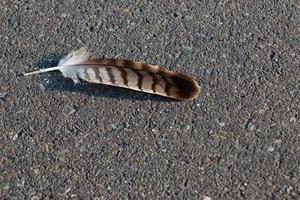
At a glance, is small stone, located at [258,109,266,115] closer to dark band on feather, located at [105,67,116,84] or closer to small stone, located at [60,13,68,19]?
dark band on feather, located at [105,67,116,84]

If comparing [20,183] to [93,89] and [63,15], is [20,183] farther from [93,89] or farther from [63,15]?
[63,15]

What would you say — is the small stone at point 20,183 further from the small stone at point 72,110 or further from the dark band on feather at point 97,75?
the dark band on feather at point 97,75

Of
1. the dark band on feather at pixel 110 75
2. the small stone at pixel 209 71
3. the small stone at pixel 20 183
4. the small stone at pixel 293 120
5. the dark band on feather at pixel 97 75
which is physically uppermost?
the small stone at pixel 293 120

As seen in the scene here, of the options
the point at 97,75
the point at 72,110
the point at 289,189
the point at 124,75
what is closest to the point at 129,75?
the point at 124,75

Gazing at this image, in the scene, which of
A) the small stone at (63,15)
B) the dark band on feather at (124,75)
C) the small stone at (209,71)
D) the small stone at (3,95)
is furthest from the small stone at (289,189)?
the small stone at (63,15)

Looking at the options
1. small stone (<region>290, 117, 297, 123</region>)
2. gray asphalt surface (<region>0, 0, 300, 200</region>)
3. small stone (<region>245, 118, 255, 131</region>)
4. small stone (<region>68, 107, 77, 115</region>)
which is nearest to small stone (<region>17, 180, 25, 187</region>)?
gray asphalt surface (<region>0, 0, 300, 200</region>)

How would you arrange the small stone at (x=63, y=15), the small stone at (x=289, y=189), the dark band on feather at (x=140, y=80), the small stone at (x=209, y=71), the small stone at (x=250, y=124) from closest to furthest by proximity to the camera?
the small stone at (x=289, y=189), the small stone at (x=250, y=124), the dark band on feather at (x=140, y=80), the small stone at (x=209, y=71), the small stone at (x=63, y=15)
